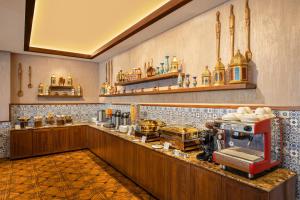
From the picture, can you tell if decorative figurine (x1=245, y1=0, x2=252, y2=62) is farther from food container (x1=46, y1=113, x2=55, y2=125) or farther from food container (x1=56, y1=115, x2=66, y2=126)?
food container (x1=46, y1=113, x2=55, y2=125)

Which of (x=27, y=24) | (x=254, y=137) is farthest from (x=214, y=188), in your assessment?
(x=27, y=24)

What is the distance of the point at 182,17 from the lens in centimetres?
295

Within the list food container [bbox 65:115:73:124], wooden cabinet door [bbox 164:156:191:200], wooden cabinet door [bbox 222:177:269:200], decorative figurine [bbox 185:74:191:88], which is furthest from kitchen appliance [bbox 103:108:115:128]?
wooden cabinet door [bbox 222:177:269:200]

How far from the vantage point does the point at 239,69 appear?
215 cm

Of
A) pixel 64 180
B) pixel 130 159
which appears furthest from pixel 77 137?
pixel 130 159

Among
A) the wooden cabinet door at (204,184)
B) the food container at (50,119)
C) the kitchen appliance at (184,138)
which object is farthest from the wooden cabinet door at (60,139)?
the wooden cabinet door at (204,184)

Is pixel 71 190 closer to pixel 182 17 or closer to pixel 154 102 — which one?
pixel 154 102

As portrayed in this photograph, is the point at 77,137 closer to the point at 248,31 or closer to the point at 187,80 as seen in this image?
the point at 187,80

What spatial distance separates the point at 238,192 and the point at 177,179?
2.63 feet

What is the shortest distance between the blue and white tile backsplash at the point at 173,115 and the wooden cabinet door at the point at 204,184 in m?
0.73

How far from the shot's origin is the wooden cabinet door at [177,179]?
2189mm

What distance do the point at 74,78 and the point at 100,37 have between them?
Result: 6.90 ft

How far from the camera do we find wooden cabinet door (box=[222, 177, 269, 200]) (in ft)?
4.97

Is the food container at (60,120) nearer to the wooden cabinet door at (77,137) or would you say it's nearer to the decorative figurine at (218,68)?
the wooden cabinet door at (77,137)
